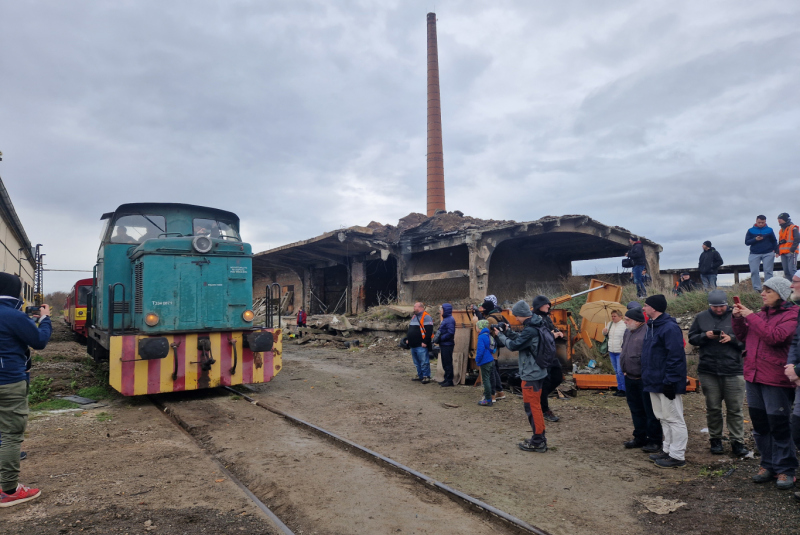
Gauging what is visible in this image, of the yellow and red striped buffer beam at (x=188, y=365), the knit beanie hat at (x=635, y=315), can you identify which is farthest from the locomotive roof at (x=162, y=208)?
the knit beanie hat at (x=635, y=315)

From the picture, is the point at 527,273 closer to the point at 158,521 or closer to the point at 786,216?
the point at 786,216

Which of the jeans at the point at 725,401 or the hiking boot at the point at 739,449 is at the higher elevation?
the jeans at the point at 725,401

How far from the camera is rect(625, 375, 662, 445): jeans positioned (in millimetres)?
5121

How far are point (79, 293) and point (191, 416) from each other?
516 inches

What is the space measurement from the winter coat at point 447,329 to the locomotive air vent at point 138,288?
4976 mm

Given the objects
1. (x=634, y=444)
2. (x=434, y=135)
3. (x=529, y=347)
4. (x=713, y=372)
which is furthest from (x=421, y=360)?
(x=434, y=135)

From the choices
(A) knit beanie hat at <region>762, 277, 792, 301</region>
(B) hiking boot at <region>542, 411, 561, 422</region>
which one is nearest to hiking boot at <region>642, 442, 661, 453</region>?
(B) hiking boot at <region>542, 411, 561, 422</region>

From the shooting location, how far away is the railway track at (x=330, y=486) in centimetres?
335

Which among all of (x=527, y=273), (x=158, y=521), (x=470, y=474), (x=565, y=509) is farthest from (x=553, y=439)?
(x=527, y=273)

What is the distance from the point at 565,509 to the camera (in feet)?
11.9

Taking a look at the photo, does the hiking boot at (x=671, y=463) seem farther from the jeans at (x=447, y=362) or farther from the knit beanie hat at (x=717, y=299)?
the jeans at (x=447, y=362)

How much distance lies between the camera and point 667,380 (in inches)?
180

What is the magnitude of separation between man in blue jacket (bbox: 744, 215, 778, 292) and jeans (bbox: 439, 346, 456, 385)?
21.1 ft

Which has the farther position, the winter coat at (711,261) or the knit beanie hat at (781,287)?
the winter coat at (711,261)
